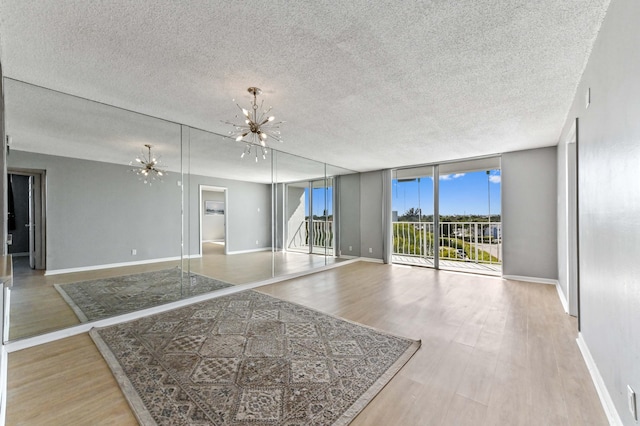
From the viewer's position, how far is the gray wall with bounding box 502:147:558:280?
4.49 m

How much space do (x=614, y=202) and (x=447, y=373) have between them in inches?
61.3

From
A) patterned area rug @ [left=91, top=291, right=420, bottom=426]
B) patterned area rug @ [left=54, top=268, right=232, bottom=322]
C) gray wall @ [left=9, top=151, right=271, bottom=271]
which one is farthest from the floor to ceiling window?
patterned area rug @ [left=54, top=268, right=232, bottom=322]

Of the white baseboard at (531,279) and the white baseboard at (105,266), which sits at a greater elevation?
the white baseboard at (105,266)

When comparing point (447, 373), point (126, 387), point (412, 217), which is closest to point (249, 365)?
point (126, 387)

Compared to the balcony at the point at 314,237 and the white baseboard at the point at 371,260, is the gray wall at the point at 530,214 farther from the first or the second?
the balcony at the point at 314,237

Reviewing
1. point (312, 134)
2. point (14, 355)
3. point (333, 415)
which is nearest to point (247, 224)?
point (312, 134)

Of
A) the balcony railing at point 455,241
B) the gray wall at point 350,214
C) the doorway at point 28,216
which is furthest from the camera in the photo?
the gray wall at point 350,214

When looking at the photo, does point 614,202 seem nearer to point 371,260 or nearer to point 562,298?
point 562,298

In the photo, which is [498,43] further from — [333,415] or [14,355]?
[14,355]

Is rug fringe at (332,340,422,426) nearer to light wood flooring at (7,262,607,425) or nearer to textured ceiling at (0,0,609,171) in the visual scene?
light wood flooring at (7,262,607,425)

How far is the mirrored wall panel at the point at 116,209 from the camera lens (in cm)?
259

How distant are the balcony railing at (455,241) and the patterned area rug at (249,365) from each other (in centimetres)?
442

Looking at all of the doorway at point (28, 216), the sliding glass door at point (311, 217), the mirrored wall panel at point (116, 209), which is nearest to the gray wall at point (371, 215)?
the sliding glass door at point (311, 217)

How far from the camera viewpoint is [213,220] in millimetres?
4383
